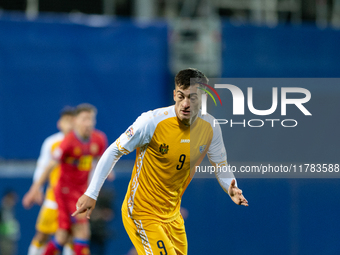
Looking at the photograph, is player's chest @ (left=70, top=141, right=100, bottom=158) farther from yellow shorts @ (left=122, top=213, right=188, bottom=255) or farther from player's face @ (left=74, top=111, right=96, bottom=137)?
yellow shorts @ (left=122, top=213, right=188, bottom=255)

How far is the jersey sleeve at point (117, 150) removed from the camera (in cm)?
403

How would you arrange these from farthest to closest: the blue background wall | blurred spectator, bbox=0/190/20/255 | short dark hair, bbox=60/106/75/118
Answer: the blue background wall → short dark hair, bbox=60/106/75/118 → blurred spectator, bbox=0/190/20/255

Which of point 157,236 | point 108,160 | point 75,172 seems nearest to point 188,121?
point 108,160

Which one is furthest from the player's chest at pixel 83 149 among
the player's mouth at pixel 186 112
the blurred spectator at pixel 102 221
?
the player's mouth at pixel 186 112

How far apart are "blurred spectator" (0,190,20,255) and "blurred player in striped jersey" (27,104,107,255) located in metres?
0.82

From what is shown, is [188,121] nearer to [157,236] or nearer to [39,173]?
[157,236]

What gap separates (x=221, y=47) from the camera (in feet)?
30.8

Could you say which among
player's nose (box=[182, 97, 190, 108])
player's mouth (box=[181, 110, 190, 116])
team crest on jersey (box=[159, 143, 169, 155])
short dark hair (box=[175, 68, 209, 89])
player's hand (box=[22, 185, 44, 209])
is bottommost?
player's hand (box=[22, 185, 44, 209])

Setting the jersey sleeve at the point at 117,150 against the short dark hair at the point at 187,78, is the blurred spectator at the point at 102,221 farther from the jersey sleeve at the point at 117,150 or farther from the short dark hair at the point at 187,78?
the short dark hair at the point at 187,78

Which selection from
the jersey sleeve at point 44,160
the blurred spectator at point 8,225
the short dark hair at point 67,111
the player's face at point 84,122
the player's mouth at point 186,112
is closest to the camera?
the player's mouth at point 186,112

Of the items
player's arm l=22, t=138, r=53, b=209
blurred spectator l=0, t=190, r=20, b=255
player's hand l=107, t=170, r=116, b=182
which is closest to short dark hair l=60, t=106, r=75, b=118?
player's arm l=22, t=138, r=53, b=209

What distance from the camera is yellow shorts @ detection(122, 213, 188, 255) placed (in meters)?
4.22

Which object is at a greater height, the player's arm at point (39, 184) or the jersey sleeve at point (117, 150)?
the jersey sleeve at point (117, 150)

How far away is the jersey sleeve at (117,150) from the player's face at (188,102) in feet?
0.99
